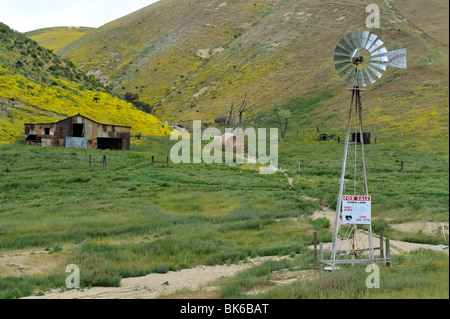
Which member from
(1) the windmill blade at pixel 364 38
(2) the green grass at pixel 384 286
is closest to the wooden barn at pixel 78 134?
(1) the windmill blade at pixel 364 38

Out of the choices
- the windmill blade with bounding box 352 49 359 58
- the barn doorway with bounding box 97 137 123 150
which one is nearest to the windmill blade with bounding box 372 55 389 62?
the windmill blade with bounding box 352 49 359 58

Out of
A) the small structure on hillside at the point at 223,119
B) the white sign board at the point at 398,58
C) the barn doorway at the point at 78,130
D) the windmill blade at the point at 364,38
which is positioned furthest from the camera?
the small structure on hillside at the point at 223,119

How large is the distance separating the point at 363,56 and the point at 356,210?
5.61 metres

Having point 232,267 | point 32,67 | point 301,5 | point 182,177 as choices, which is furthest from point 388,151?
point 301,5

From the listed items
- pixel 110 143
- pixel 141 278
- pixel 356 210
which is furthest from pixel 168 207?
pixel 110 143

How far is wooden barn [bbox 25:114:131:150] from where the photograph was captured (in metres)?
46.9

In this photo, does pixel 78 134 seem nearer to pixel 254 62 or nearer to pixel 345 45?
pixel 345 45

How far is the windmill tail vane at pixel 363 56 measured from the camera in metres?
15.6

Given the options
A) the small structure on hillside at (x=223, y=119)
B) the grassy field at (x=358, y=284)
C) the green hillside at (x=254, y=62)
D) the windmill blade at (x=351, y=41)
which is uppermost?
the green hillside at (x=254, y=62)

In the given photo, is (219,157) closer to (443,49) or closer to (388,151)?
(388,151)

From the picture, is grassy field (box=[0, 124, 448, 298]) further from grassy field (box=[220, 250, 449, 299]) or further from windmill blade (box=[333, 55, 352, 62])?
windmill blade (box=[333, 55, 352, 62])

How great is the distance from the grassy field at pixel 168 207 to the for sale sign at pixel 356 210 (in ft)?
13.7

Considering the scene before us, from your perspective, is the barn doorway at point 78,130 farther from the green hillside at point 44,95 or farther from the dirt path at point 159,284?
the dirt path at point 159,284
